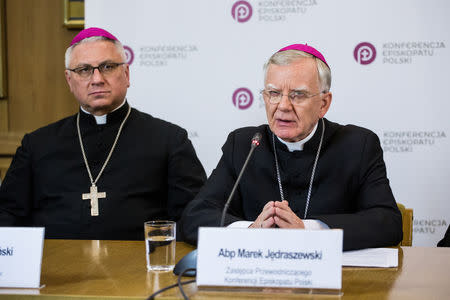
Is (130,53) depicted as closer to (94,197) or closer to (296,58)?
(94,197)

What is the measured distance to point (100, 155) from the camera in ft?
9.68

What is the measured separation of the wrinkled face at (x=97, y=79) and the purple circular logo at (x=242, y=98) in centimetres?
92

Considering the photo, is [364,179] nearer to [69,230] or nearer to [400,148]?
[400,148]

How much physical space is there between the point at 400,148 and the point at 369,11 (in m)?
0.88

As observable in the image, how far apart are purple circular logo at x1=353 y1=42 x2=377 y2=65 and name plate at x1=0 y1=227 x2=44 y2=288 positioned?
254 cm

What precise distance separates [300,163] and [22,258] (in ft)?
4.12

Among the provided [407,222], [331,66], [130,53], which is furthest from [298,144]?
[130,53]

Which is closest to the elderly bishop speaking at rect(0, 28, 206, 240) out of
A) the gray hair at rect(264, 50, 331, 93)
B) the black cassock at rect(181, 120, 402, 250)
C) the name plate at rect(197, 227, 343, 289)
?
the black cassock at rect(181, 120, 402, 250)

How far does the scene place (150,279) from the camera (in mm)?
1541

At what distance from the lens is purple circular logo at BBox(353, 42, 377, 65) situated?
11.4ft

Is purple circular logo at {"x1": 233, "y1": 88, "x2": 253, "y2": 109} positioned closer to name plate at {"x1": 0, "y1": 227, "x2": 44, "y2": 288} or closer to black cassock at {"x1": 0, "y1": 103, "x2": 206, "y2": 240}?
black cassock at {"x1": 0, "y1": 103, "x2": 206, "y2": 240}

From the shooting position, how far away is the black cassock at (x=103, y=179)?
2818 millimetres

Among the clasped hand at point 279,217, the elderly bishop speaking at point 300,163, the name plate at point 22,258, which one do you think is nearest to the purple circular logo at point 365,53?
the elderly bishop speaking at point 300,163

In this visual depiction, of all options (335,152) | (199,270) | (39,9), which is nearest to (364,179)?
(335,152)
